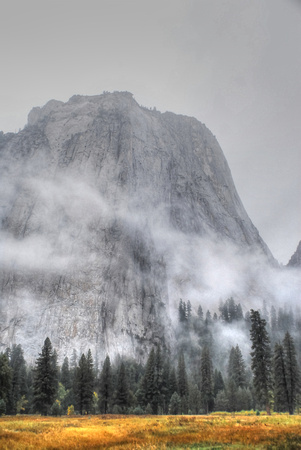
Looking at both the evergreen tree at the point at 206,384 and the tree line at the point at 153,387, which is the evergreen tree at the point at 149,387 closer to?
the tree line at the point at 153,387

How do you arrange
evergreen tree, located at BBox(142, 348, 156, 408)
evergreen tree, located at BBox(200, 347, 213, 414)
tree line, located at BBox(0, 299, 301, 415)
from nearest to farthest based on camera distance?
tree line, located at BBox(0, 299, 301, 415)
evergreen tree, located at BBox(142, 348, 156, 408)
evergreen tree, located at BBox(200, 347, 213, 414)

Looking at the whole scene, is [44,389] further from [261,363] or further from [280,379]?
[280,379]

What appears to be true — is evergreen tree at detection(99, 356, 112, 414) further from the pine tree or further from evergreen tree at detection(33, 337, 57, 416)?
the pine tree

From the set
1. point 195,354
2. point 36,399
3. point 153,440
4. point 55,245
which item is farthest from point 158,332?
point 153,440

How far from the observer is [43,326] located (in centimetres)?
15712

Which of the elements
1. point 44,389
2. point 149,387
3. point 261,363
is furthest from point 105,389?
point 261,363

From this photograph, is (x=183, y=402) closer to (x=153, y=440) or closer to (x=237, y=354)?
(x=237, y=354)

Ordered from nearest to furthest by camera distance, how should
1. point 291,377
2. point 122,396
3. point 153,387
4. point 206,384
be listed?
1. point 291,377
2. point 122,396
3. point 153,387
4. point 206,384

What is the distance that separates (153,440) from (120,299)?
6220 inches

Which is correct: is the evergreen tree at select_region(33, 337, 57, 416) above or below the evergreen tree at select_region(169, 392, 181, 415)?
above

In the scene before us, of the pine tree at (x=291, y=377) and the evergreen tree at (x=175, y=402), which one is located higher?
the pine tree at (x=291, y=377)

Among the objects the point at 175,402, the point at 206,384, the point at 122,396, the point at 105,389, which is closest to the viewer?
the point at 122,396

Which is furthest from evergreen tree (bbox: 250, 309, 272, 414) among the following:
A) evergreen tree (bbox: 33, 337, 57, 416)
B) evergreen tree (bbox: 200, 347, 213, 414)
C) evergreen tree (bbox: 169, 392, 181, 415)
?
evergreen tree (bbox: 200, 347, 213, 414)

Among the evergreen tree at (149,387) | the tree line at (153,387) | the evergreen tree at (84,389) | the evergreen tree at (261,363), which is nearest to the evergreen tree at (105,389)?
the tree line at (153,387)
